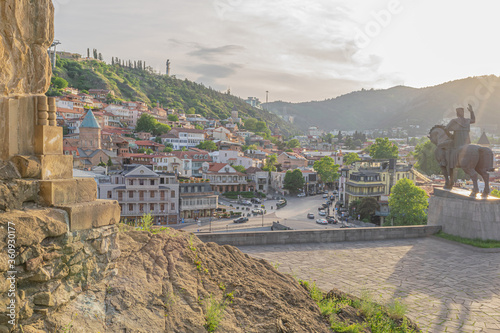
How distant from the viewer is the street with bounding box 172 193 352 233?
126 feet

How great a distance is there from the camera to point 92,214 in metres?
4.05

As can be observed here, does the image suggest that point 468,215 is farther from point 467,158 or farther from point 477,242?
point 467,158

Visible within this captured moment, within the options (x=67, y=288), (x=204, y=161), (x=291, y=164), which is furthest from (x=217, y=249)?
(x=291, y=164)

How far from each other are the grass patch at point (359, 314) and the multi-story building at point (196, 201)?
38720mm

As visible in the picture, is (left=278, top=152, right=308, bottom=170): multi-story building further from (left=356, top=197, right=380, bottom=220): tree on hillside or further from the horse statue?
the horse statue

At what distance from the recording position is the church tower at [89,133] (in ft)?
202

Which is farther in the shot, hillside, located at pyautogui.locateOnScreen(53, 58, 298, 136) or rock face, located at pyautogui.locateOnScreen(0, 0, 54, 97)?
hillside, located at pyautogui.locateOnScreen(53, 58, 298, 136)

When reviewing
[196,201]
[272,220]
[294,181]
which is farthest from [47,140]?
[294,181]

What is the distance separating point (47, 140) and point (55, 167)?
327mm

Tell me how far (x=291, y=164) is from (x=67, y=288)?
75.8 meters

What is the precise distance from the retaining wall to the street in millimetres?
21616

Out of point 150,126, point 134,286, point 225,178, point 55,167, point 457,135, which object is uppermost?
point 150,126

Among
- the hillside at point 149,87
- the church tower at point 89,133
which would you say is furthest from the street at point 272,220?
the hillside at point 149,87

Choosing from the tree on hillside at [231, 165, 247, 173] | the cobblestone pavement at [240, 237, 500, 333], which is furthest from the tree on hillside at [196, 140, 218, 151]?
the cobblestone pavement at [240, 237, 500, 333]
